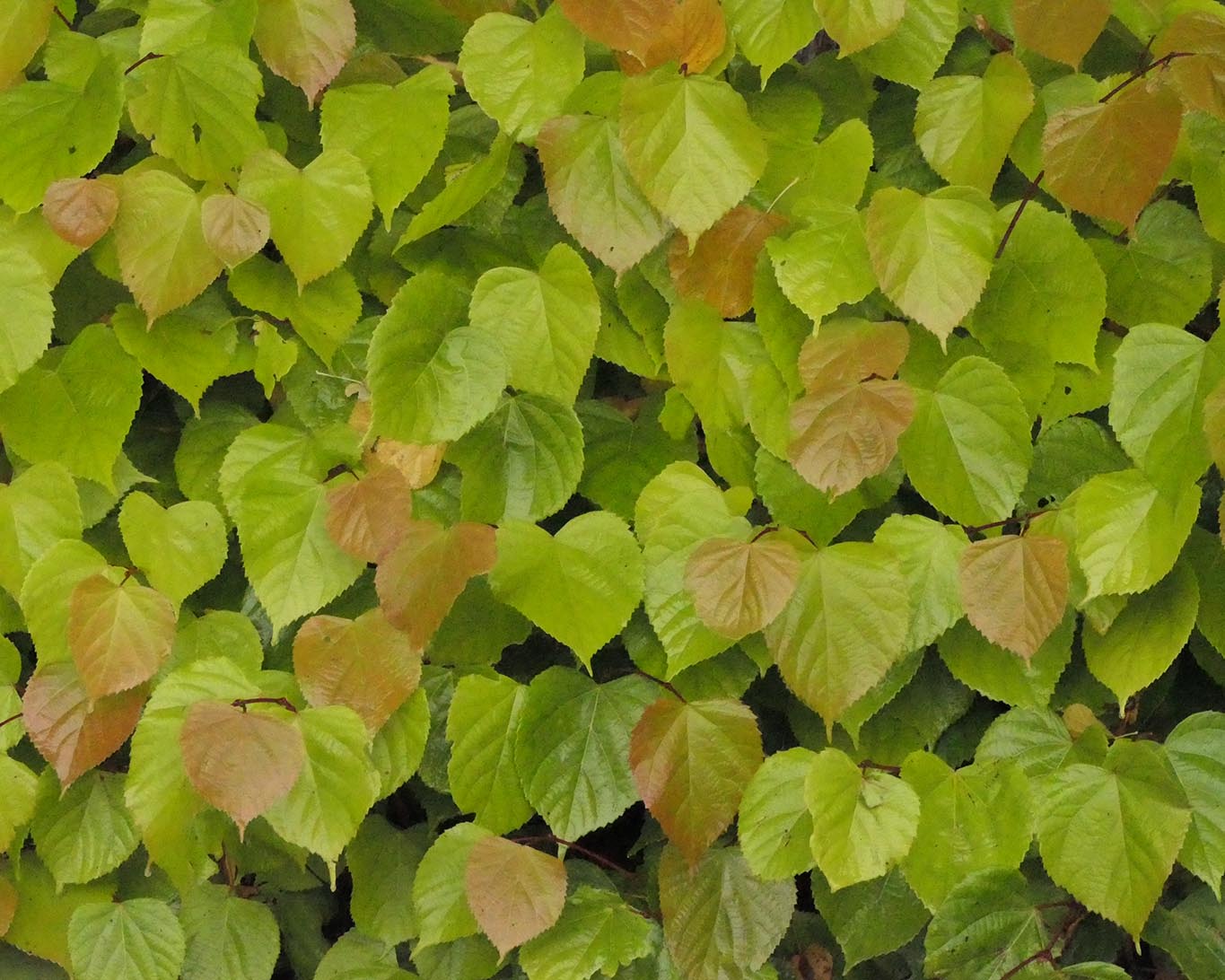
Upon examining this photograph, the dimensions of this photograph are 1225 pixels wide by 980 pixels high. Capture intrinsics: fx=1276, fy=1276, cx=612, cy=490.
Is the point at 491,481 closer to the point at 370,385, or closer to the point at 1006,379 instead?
the point at 370,385

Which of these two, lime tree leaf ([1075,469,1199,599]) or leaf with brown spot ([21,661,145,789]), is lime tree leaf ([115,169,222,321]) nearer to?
leaf with brown spot ([21,661,145,789])

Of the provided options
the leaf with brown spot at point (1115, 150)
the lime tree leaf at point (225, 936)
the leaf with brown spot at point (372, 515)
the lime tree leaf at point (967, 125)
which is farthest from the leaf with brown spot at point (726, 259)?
the lime tree leaf at point (225, 936)

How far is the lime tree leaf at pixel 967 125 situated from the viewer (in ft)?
5.44

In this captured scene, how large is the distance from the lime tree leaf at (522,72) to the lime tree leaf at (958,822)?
0.96 meters

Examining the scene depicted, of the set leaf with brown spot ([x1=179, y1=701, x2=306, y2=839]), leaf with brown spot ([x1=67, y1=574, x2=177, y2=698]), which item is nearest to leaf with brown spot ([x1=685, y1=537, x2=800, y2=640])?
leaf with brown spot ([x1=179, y1=701, x2=306, y2=839])

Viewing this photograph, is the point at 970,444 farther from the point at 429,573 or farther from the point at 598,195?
the point at 429,573

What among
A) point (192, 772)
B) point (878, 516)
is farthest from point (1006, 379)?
point (192, 772)

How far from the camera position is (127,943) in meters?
1.75

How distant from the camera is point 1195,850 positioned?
1.55m

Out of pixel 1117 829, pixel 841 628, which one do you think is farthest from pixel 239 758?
pixel 1117 829

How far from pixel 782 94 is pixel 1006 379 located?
0.50 meters

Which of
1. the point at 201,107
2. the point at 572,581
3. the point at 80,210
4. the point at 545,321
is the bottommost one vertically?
the point at 572,581

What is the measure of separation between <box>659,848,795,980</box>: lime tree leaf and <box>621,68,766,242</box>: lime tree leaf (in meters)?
0.83

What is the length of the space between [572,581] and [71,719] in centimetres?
70
